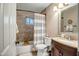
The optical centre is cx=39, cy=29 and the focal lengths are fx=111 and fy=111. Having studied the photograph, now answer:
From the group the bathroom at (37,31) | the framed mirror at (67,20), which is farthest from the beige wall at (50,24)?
the framed mirror at (67,20)

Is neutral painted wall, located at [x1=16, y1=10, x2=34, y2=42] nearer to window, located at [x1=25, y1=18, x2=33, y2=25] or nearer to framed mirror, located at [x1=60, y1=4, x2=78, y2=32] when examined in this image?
window, located at [x1=25, y1=18, x2=33, y2=25]

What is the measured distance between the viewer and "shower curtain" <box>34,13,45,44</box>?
1.56 m

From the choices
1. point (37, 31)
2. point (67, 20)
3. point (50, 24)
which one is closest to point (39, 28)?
point (37, 31)

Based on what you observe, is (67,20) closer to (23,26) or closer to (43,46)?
(43,46)

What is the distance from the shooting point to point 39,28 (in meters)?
1.60

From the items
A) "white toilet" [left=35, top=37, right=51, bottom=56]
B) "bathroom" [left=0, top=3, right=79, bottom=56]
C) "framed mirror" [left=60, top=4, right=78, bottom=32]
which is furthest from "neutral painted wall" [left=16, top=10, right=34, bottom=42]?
"framed mirror" [left=60, top=4, right=78, bottom=32]

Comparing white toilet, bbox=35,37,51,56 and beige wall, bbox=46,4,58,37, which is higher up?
beige wall, bbox=46,4,58,37

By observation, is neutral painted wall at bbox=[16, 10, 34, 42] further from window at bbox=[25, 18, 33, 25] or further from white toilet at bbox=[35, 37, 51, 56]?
white toilet at bbox=[35, 37, 51, 56]

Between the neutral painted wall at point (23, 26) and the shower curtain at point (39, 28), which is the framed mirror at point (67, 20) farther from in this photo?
the neutral painted wall at point (23, 26)

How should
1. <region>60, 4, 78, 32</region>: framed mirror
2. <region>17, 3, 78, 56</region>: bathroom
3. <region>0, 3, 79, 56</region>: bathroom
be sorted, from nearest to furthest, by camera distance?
<region>0, 3, 79, 56</region>: bathroom → <region>17, 3, 78, 56</region>: bathroom → <region>60, 4, 78, 32</region>: framed mirror

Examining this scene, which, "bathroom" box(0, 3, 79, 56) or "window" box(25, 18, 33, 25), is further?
"window" box(25, 18, 33, 25)

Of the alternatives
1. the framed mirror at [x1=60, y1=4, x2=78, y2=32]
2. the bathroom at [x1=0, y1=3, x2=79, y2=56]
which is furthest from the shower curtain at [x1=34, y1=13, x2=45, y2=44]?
the framed mirror at [x1=60, y1=4, x2=78, y2=32]

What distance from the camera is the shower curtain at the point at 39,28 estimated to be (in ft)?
5.12

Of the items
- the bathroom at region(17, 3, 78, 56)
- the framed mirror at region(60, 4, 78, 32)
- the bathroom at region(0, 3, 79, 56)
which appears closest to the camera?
the bathroom at region(0, 3, 79, 56)
